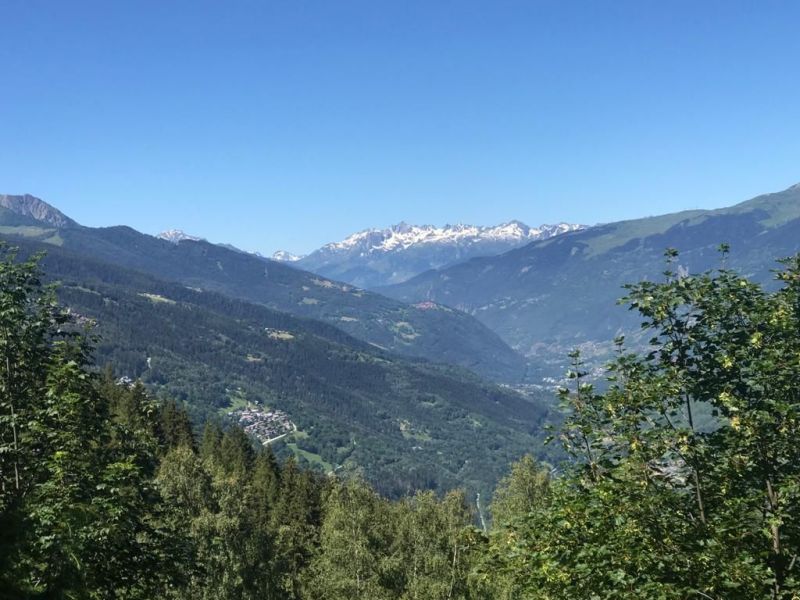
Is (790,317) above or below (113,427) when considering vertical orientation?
above

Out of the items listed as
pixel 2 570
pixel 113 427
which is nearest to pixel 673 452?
pixel 2 570

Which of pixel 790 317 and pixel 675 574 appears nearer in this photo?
pixel 675 574

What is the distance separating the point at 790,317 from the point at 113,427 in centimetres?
1996

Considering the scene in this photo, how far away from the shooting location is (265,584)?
149 feet

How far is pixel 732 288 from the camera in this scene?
57.5ft

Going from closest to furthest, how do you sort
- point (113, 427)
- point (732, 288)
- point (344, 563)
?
point (732, 288) → point (113, 427) → point (344, 563)

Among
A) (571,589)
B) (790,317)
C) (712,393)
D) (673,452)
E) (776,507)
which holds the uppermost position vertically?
(790,317)

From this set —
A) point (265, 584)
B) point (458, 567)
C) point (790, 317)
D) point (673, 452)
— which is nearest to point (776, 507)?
point (673, 452)

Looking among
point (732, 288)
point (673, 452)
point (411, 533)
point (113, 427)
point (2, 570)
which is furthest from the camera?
point (411, 533)

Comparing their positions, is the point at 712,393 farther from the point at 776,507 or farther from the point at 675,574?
the point at 675,574

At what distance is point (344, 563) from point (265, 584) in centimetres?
659

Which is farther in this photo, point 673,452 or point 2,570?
point 673,452

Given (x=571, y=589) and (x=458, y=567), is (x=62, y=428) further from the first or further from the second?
(x=458, y=567)

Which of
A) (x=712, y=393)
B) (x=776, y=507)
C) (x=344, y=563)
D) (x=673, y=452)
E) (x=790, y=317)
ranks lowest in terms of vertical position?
(x=344, y=563)
